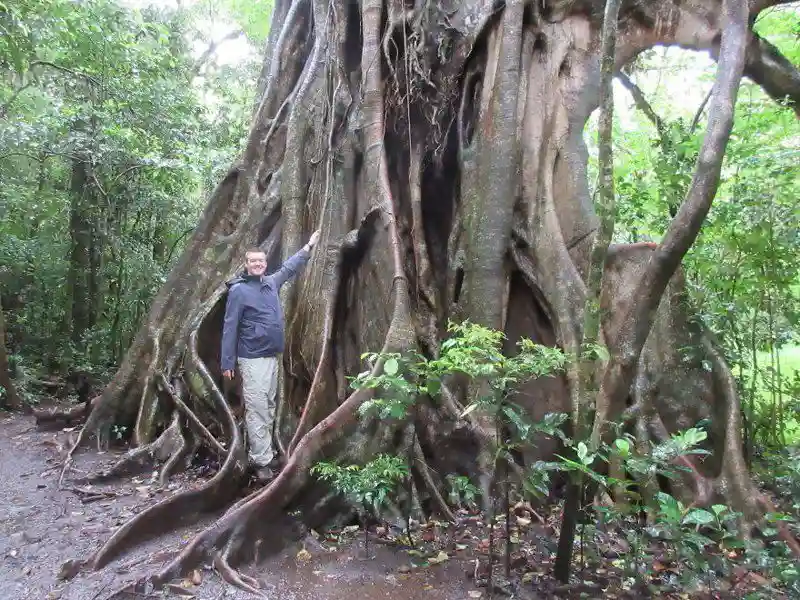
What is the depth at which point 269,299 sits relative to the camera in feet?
16.2

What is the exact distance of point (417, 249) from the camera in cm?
519

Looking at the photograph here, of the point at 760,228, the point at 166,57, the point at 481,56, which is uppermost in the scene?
the point at 166,57

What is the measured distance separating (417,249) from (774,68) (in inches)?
137

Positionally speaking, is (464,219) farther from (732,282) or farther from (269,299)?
(732,282)

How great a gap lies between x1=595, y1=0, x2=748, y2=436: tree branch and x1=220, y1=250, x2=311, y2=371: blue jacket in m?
2.75

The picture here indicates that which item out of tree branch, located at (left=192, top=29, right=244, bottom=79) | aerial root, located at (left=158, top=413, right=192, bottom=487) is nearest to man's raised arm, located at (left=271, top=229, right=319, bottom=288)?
aerial root, located at (left=158, top=413, right=192, bottom=487)

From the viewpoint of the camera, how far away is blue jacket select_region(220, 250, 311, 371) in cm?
481

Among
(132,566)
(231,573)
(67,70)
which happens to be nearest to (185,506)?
(132,566)

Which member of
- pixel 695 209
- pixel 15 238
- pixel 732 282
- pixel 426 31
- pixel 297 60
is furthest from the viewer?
pixel 15 238

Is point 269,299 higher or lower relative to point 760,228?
lower

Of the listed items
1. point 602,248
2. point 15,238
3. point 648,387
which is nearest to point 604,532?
point 648,387

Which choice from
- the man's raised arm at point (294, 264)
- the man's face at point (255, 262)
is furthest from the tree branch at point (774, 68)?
the man's face at point (255, 262)

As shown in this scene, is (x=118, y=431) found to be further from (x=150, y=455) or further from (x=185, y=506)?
(x=185, y=506)

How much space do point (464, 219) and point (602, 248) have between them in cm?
205
